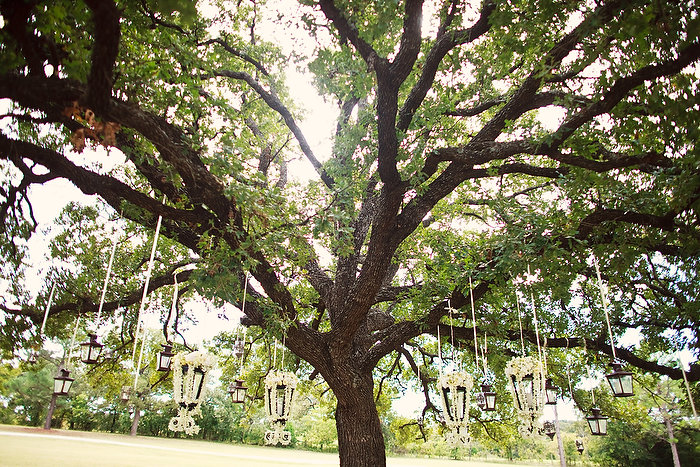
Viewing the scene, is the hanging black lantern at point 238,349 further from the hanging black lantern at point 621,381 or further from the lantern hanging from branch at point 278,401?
the hanging black lantern at point 621,381

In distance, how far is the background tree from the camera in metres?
3.47

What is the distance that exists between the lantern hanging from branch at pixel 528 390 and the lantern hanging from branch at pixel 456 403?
Answer: 0.61 metres

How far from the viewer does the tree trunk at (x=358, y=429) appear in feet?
20.9

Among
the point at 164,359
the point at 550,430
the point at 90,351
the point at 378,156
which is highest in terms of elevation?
the point at 378,156

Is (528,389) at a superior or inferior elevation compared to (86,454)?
superior

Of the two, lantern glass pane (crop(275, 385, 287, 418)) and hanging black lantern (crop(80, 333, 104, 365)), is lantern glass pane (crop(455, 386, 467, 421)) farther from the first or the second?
hanging black lantern (crop(80, 333, 104, 365))

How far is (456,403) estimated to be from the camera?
17.4 feet

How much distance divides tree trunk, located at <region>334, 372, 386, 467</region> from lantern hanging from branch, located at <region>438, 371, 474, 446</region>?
5.15 ft

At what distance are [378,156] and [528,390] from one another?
11.3 feet

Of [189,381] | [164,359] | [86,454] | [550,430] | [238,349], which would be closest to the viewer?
[189,381]

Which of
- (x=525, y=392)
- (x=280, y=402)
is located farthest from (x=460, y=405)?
(x=280, y=402)

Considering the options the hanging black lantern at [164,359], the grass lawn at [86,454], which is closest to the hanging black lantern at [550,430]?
the hanging black lantern at [164,359]

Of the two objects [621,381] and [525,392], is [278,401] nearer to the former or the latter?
[525,392]

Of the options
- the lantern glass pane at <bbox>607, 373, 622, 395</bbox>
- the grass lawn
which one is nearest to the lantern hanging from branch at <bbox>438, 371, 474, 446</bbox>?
the lantern glass pane at <bbox>607, 373, 622, 395</bbox>
